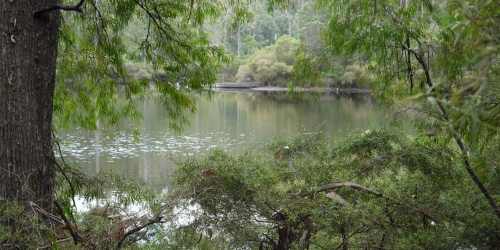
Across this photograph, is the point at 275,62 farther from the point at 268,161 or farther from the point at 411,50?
the point at 268,161

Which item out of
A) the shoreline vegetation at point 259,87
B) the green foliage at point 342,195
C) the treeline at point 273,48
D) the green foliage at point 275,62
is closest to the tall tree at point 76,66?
the green foliage at point 342,195

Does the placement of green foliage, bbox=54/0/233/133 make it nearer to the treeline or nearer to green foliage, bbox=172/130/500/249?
green foliage, bbox=172/130/500/249

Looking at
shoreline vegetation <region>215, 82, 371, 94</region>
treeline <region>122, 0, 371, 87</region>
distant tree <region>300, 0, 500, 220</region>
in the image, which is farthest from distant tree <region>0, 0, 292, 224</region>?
shoreline vegetation <region>215, 82, 371, 94</region>

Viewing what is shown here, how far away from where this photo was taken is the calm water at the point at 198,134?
11781mm

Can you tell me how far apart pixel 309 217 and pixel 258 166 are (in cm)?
45

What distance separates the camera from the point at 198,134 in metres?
16.9

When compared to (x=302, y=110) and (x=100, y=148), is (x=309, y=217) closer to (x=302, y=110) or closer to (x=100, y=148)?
(x=100, y=148)

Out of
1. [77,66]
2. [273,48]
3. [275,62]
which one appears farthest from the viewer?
[273,48]

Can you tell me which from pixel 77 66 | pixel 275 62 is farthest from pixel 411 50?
pixel 275 62

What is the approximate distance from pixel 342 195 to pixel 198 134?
14118mm

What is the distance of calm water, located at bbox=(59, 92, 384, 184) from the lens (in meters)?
11.8

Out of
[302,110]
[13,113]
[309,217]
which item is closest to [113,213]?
[13,113]

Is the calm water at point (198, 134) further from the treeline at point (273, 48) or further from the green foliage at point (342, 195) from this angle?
→ the treeline at point (273, 48)

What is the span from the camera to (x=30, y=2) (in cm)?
242
